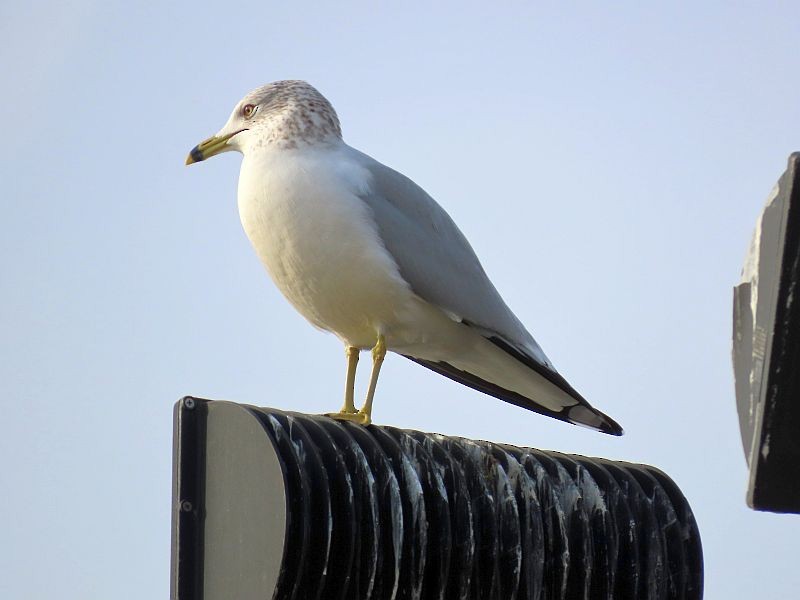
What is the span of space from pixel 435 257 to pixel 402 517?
2160 mm

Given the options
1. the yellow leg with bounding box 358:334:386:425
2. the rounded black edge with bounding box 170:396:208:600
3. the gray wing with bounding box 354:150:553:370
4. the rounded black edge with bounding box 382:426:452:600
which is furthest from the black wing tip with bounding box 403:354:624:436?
the rounded black edge with bounding box 170:396:208:600

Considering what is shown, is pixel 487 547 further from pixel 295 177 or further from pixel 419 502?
pixel 295 177

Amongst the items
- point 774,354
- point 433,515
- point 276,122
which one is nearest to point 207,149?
point 276,122

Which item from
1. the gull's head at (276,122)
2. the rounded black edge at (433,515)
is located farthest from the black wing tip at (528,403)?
the rounded black edge at (433,515)

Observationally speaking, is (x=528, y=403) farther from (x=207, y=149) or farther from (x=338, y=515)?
(x=338, y=515)

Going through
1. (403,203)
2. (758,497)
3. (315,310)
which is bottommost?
(758,497)

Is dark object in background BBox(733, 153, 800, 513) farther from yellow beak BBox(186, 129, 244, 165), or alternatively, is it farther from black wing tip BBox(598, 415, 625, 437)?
yellow beak BBox(186, 129, 244, 165)

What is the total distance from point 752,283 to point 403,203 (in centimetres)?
333

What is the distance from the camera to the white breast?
4.61 m

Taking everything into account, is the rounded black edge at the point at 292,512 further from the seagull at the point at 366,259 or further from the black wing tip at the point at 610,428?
the black wing tip at the point at 610,428

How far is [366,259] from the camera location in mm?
4668

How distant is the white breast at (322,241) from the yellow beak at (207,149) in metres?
0.57

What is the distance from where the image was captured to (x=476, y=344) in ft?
17.0

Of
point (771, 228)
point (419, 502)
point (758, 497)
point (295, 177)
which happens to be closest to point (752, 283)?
point (771, 228)
